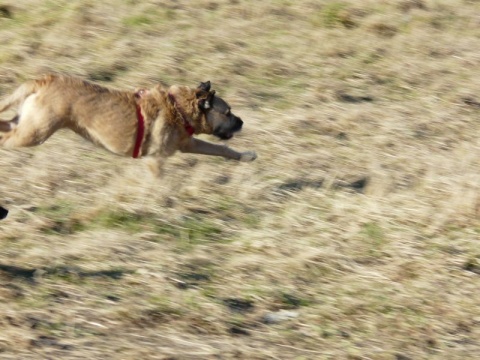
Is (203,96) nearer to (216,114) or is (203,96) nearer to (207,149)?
(216,114)

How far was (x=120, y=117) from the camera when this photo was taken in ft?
26.5

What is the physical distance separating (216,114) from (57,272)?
7.32ft

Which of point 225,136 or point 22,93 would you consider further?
point 225,136

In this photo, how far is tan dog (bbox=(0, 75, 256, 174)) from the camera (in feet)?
25.7

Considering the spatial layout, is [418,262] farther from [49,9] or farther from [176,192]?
[49,9]

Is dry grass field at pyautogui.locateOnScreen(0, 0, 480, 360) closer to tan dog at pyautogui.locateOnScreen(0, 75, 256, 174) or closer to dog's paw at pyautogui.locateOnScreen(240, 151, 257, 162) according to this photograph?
dog's paw at pyautogui.locateOnScreen(240, 151, 257, 162)

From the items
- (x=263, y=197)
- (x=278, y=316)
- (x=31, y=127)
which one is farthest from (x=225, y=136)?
(x=278, y=316)

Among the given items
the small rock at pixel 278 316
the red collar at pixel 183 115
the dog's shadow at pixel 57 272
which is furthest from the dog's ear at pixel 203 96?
Result: the small rock at pixel 278 316

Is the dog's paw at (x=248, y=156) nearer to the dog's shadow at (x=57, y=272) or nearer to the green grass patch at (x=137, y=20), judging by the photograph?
the dog's shadow at (x=57, y=272)

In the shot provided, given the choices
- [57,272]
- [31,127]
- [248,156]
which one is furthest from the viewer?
[248,156]

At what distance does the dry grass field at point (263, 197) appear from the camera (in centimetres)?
613

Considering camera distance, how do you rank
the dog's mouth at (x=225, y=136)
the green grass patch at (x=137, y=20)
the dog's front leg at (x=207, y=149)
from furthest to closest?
the green grass patch at (x=137, y=20)
the dog's mouth at (x=225, y=136)
the dog's front leg at (x=207, y=149)

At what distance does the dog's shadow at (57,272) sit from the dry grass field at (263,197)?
2cm

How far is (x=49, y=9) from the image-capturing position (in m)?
12.2
